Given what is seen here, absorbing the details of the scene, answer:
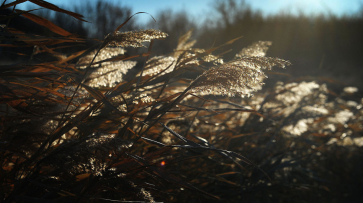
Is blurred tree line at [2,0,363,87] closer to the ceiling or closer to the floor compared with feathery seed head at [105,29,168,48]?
closer to the ceiling

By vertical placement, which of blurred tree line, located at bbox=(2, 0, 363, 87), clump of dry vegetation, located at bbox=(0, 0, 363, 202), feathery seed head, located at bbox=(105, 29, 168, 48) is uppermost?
blurred tree line, located at bbox=(2, 0, 363, 87)

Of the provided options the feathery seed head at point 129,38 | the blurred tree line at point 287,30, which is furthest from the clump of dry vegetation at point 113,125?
the blurred tree line at point 287,30

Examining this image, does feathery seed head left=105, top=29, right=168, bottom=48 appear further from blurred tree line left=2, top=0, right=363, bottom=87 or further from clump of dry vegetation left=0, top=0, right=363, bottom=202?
blurred tree line left=2, top=0, right=363, bottom=87

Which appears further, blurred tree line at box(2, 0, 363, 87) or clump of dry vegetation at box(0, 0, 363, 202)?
blurred tree line at box(2, 0, 363, 87)

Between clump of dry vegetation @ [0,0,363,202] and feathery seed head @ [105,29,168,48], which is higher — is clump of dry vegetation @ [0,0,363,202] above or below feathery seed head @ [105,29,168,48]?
below

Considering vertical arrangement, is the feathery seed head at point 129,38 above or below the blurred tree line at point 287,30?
below

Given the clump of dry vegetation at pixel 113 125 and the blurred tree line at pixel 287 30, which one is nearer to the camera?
the clump of dry vegetation at pixel 113 125

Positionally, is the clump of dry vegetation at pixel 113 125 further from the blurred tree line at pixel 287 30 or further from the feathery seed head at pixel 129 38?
the blurred tree line at pixel 287 30

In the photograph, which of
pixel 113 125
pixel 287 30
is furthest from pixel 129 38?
pixel 287 30

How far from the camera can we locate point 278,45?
21500 millimetres

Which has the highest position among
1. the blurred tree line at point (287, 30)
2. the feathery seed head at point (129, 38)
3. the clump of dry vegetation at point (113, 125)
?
the blurred tree line at point (287, 30)

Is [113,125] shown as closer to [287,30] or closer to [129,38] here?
[129,38]

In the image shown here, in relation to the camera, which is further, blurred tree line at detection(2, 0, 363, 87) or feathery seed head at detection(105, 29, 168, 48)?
blurred tree line at detection(2, 0, 363, 87)

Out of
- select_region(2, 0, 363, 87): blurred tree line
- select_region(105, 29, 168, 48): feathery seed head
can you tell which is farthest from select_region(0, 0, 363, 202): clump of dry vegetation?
select_region(2, 0, 363, 87): blurred tree line
